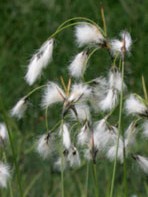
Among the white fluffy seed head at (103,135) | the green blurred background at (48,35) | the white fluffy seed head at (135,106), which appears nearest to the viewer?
the white fluffy seed head at (135,106)

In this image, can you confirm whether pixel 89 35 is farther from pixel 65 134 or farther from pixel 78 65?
pixel 65 134

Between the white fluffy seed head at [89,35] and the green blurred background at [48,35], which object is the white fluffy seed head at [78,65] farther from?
the green blurred background at [48,35]

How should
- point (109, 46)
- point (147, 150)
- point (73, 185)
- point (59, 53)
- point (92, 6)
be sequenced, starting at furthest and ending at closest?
point (92, 6)
point (59, 53)
point (147, 150)
point (73, 185)
point (109, 46)

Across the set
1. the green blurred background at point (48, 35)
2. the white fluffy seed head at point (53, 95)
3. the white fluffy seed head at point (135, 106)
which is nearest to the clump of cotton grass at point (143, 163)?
the white fluffy seed head at point (135, 106)

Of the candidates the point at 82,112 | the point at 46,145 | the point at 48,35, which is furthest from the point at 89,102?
the point at 48,35

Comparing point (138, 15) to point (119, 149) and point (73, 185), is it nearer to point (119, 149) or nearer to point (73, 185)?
point (73, 185)

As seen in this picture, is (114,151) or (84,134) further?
(114,151)

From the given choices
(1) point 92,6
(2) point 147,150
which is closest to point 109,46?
(2) point 147,150
